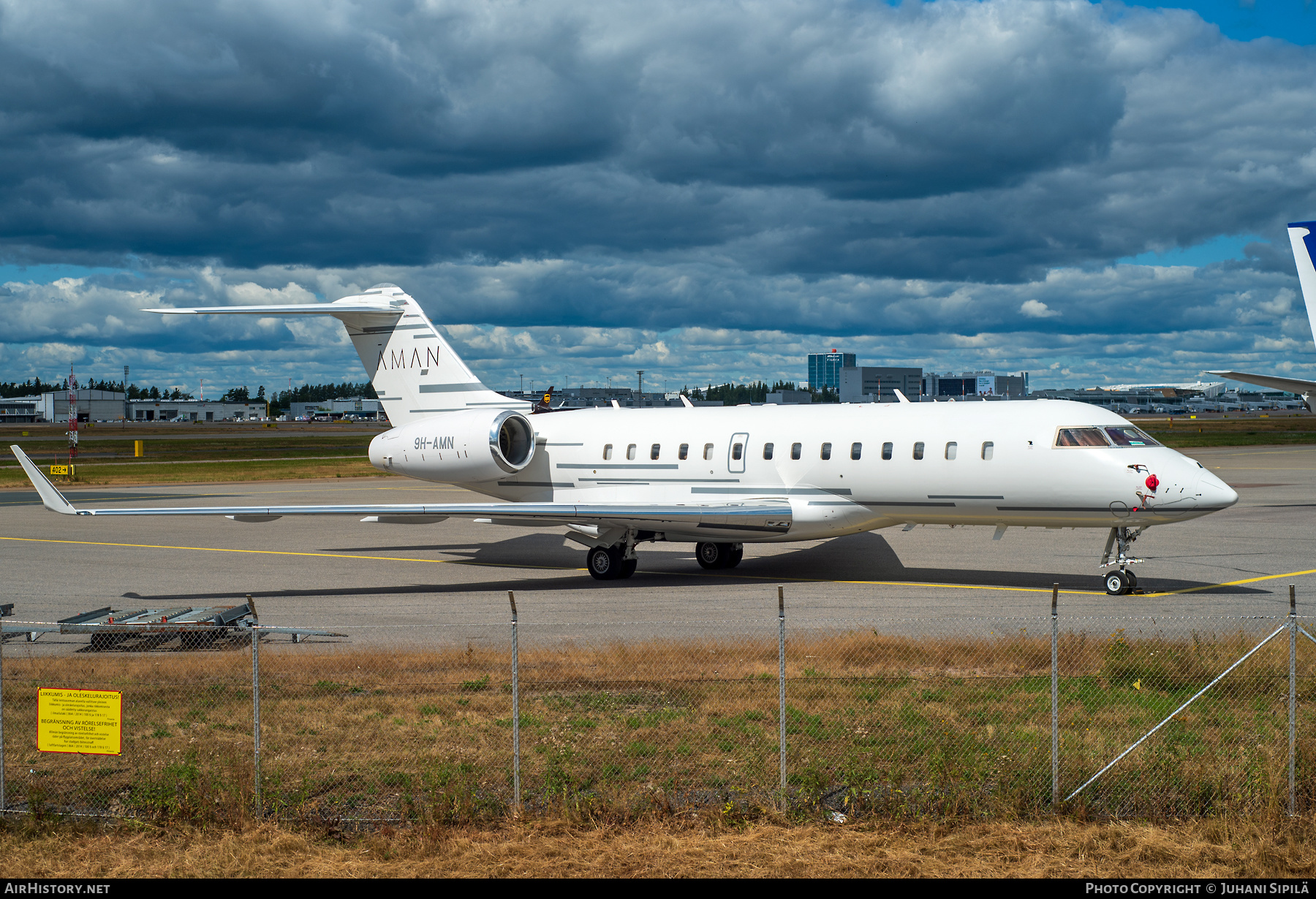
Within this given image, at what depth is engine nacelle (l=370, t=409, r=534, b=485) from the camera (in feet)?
84.3

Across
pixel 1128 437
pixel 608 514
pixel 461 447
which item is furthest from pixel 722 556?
pixel 1128 437

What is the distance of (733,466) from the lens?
2358 centimetres

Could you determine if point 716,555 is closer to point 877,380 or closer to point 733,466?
point 733,466

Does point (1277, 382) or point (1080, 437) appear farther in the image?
point (1277, 382)

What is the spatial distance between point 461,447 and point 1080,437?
14218 mm

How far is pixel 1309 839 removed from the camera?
893cm

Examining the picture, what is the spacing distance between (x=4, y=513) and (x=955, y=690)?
127 feet

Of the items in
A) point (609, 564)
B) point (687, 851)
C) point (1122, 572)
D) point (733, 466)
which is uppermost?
point (733, 466)

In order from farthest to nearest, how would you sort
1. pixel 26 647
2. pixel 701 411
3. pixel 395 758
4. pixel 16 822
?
pixel 701 411 < pixel 26 647 < pixel 395 758 < pixel 16 822

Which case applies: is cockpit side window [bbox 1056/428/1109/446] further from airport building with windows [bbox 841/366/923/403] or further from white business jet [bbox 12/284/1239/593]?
airport building with windows [bbox 841/366/923/403]

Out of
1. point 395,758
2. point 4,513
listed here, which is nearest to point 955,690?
point 395,758

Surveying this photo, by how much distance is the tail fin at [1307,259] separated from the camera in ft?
86.7

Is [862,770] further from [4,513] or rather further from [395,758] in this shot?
[4,513]

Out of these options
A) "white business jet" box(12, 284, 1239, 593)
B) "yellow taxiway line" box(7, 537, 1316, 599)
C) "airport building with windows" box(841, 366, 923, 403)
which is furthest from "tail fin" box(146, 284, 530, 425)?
"airport building with windows" box(841, 366, 923, 403)
